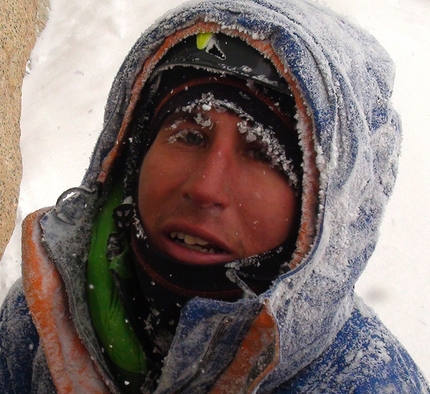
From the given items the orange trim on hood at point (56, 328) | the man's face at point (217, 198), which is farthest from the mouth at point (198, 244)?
the orange trim on hood at point (56, 328)

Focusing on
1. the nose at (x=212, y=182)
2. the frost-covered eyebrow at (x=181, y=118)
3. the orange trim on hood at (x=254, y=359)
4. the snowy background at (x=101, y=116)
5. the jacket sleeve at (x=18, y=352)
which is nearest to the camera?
the orange trim on hood at (x=254, y=359)

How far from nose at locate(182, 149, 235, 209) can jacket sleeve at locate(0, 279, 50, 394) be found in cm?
63

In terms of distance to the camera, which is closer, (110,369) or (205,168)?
(205,168)

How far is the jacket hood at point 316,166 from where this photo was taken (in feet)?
3.19

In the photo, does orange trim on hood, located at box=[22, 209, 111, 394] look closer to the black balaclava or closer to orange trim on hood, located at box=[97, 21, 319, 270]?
the black balaclava

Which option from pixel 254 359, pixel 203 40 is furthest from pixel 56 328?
pixel 203 40

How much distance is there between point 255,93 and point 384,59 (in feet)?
1.47

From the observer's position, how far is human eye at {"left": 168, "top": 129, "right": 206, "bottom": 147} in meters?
1.09

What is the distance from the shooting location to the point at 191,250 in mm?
1043

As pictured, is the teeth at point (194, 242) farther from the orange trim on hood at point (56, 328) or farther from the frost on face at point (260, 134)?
the orange trim on hood at point (56, 328)

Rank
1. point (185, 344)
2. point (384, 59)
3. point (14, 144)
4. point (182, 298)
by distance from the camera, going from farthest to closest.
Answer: point (14, 144)
point (384, 59)
point (182, 298)
point (185, 344)

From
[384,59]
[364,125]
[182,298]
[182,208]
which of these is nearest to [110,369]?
[182,298]

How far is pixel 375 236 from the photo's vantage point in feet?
3.85

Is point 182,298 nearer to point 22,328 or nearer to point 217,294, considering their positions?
point 217,294
